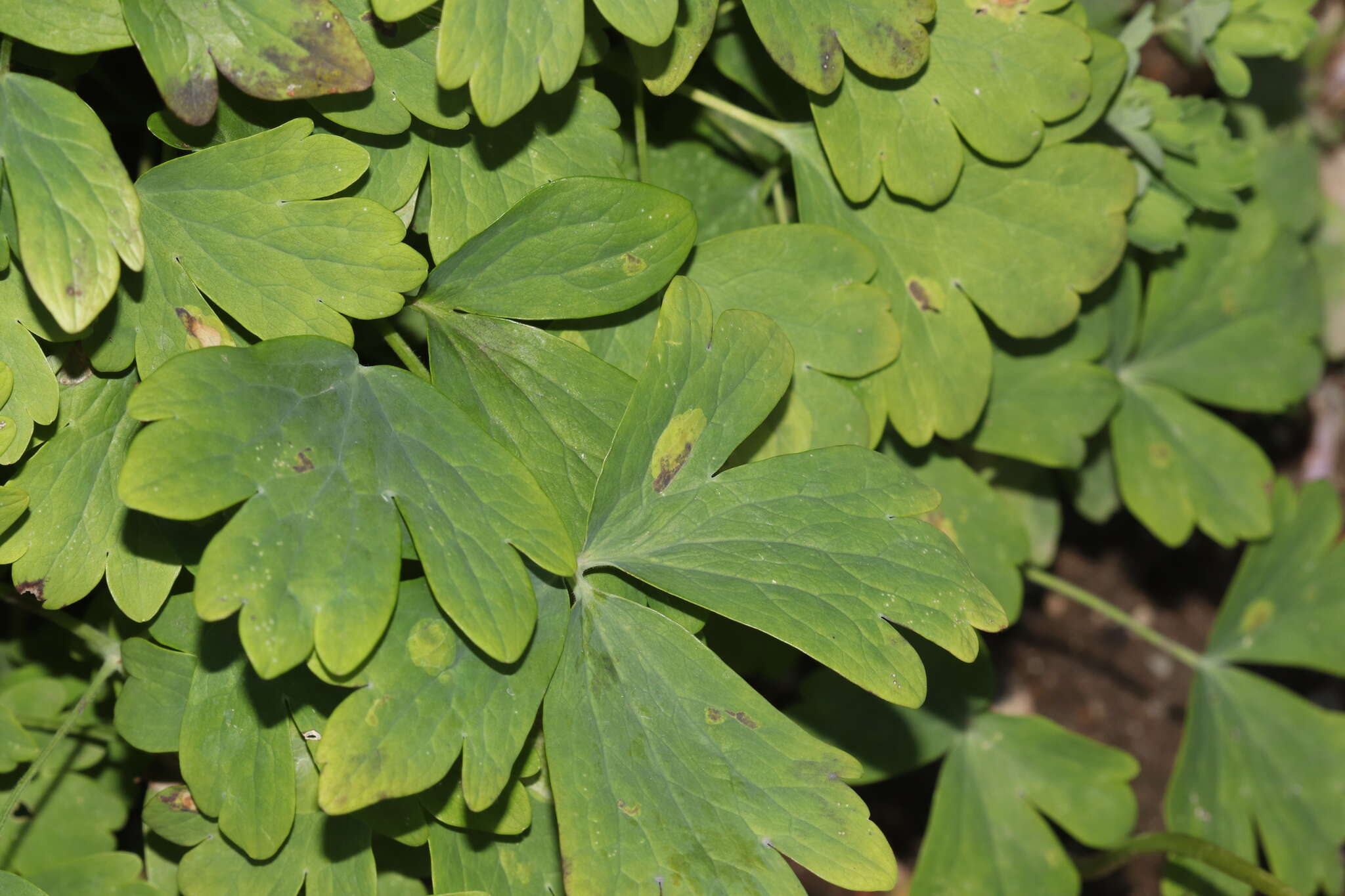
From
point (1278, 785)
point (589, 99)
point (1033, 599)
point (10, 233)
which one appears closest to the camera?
point (10, 233)

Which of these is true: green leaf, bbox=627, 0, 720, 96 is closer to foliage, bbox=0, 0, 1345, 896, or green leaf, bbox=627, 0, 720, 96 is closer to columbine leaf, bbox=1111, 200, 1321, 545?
foliage, bbox=0, 0, 1345, 896

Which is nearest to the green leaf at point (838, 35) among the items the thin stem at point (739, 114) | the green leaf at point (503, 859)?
the thin stem at point (739, 114)

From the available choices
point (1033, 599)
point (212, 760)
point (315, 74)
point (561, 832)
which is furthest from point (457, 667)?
point (1033, 599)

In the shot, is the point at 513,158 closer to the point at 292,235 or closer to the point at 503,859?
the point at 292,235

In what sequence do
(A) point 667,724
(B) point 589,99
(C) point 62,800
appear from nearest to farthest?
1. (A) point 667,724
2. (B) point 589,99
3. (C) point 62,800

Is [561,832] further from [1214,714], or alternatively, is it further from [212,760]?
[1214,714]

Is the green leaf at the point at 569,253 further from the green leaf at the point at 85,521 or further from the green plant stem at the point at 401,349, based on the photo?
the green leaf at the point at 85,521
